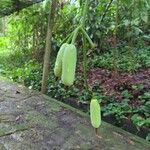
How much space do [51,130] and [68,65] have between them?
107 inches

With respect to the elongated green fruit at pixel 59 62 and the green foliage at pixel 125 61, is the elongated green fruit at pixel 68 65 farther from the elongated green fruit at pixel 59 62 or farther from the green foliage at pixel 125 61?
the green foliage at pixel 125 61

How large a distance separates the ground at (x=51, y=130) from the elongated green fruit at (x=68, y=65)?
2.35m

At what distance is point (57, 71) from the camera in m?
0.84

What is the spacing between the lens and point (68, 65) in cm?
80

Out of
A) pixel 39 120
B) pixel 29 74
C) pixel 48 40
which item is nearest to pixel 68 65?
pixel 39 120

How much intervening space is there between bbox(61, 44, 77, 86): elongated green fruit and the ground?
2347mm

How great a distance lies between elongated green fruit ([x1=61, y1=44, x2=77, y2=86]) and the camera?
2.61ft

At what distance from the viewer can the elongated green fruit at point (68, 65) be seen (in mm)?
794

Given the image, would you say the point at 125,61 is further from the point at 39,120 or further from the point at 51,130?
the point at 51,130

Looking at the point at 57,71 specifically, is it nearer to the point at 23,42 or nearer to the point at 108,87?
the point at 108,87

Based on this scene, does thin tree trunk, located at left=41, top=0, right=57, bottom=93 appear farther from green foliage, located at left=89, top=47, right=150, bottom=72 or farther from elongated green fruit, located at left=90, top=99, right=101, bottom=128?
elongated green fruit, located at left=90, top=99, right=101, bottom=128

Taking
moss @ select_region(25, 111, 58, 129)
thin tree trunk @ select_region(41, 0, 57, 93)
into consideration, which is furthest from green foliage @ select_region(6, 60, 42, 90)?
moss @ select_region(25, 111, 58, 129)

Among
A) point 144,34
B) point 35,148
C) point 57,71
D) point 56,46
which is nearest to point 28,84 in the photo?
point 56,46

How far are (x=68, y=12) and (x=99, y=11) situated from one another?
1.69 ft
